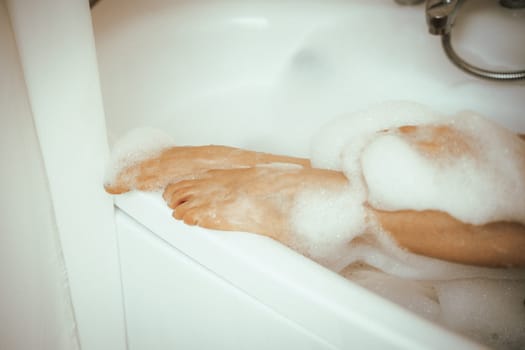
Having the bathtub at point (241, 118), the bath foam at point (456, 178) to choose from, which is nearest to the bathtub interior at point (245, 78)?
the bathtub at point (241, 118)

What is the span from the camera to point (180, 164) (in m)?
0.76

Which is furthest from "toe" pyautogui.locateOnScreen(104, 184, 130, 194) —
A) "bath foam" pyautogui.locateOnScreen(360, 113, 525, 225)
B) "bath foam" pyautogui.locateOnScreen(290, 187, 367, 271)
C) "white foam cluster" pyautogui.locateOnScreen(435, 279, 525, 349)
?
"white foam cluster" pyautogui.locateOnScreen(435, 279, 525, 349)

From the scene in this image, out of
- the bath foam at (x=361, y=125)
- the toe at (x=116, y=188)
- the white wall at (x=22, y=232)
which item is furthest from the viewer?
the bath foam at (x=361, y=125)

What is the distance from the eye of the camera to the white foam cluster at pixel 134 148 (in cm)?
69

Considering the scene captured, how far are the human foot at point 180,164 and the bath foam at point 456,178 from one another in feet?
0.51

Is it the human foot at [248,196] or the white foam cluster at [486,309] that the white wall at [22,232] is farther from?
the white foam cluster at [486,309]

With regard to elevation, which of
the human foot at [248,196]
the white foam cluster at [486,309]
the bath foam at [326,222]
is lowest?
the white foam cluster at [486,309]

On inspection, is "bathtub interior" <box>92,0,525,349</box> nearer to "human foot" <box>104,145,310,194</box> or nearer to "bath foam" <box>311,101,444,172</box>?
"human foot" <box>104,145,310,194</box>

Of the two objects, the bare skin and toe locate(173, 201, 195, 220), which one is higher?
toe locate(173, 201, 195, 220)

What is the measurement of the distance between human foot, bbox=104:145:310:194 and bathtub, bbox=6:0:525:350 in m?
0.03

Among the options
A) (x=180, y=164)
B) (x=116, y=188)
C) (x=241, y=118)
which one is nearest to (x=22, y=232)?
(x=116, y=188)

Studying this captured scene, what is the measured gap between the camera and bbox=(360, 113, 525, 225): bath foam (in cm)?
71

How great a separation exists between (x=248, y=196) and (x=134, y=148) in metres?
0.19

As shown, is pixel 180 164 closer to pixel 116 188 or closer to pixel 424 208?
pixel 116 188
